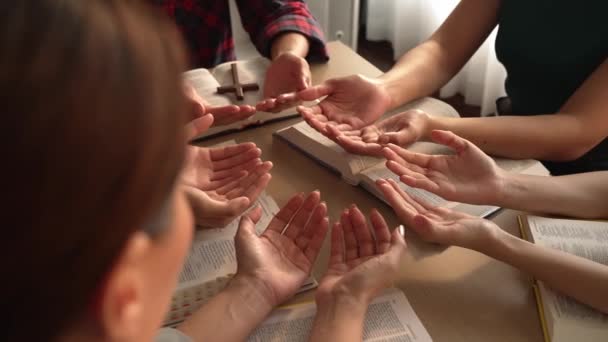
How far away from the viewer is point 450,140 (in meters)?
1.07

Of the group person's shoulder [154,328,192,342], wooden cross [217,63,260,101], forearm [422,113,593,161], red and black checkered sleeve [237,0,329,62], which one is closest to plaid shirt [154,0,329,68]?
red and black checkered sleeve [237,0,329,62]

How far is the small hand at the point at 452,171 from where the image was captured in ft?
3.26

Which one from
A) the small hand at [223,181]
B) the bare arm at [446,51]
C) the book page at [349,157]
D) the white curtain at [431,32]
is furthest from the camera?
the white curtain at [431,32]

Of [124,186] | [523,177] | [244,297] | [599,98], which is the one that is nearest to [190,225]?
[124,186]

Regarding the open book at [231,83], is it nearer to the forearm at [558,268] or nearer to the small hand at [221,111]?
the small hand at [221,111]

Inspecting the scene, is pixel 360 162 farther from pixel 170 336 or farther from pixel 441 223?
pixel 170 336

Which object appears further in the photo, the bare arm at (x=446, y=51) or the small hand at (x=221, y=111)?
the bare arm at (x=446, y=51)

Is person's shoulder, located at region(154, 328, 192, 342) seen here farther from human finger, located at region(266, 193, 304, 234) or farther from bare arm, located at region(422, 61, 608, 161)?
bare arm, located at region(422, 61, 608, 161)

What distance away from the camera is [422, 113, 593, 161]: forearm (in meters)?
1.13

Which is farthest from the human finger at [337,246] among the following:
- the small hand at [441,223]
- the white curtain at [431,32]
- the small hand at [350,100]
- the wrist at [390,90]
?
the white curtain at [431,32]

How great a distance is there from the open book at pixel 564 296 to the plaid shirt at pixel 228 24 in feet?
2.56

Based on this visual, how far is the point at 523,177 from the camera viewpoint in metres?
1.02

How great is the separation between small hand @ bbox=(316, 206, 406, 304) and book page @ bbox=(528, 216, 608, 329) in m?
0.24

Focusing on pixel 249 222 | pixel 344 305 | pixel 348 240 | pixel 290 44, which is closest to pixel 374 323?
pixel 344 305
